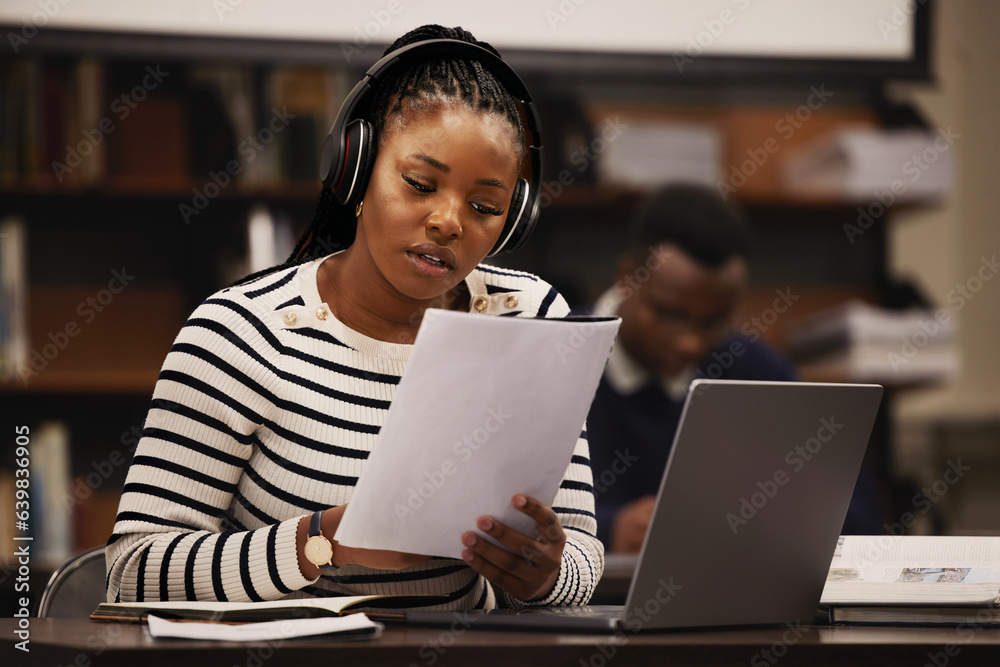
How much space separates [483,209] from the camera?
1.15 meters

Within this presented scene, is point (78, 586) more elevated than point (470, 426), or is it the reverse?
point (470, 426)

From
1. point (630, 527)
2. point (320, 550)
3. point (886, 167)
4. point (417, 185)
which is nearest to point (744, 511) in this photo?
point (320, 550)

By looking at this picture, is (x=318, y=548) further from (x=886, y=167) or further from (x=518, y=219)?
(x=886, y=167)

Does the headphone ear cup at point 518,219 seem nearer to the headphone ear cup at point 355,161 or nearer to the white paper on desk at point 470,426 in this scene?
the headphone ear cup at point 355,161

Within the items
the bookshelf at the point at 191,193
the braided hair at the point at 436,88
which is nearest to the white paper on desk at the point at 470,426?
the braided hair at the point at 436,88

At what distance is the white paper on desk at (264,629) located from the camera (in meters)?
0.74

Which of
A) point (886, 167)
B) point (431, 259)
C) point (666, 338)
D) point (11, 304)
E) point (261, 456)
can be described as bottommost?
point (261, 456)

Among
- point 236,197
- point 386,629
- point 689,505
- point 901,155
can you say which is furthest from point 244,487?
point 901,155

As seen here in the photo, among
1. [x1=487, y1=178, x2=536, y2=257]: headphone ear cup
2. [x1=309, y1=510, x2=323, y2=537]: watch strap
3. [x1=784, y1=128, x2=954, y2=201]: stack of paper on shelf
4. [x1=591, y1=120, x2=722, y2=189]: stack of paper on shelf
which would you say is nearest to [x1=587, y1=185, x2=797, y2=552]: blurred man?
[x1=591, y1=120, x2=722, y2=189]: stack of paper on shelf

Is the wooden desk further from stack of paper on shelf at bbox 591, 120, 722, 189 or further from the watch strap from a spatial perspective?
stack of paper on shelf at bbox 591, 120, 722, 189

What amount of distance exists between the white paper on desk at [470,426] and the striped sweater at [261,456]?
0.17m

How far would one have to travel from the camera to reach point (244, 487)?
1157mm

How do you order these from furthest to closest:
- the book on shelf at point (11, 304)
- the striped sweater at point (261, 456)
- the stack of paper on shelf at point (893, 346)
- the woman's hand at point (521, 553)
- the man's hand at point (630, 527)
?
the stack of paper on shelf at point (893, 346) → the book on shelf at point (11, 304) → the man's hand at point (630, 527) → the striped sweater at point (261, 456) → the woman's hand at point (521, 553)

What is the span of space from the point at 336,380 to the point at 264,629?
0.44 meters
